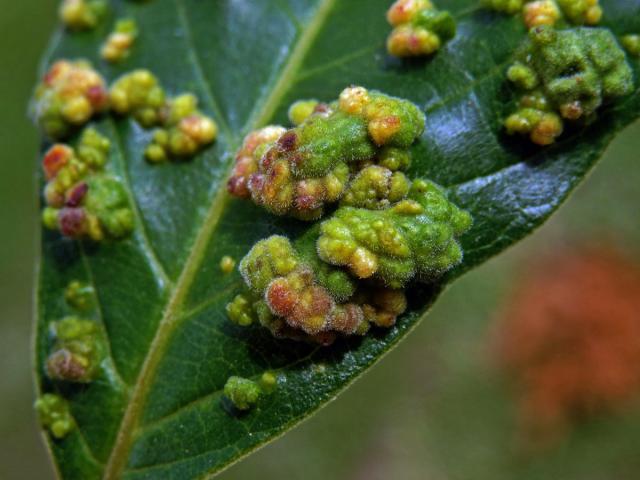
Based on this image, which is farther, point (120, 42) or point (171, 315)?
point (120, 42)

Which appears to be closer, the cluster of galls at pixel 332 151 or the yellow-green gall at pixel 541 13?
the cluster of galls at pixel 332 151

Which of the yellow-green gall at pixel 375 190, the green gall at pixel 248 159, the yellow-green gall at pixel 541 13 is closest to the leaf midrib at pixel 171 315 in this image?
the green gall at pixel 248 159

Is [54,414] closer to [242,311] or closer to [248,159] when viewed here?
[242,311]

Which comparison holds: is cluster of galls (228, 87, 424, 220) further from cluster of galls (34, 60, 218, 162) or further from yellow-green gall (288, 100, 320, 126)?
cluster of galls (34, 60, 218, 162)

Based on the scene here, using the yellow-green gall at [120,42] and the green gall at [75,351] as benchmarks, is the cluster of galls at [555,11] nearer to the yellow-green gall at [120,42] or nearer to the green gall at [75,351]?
the yellow-green gall at [120,42]

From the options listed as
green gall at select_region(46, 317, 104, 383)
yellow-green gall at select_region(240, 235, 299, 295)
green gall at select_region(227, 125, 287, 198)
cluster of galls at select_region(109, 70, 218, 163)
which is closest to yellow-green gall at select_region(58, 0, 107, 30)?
cluster of galls at select_region(109, 70, 218, 163)

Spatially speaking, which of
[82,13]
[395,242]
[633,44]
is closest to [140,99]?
[82,13]
